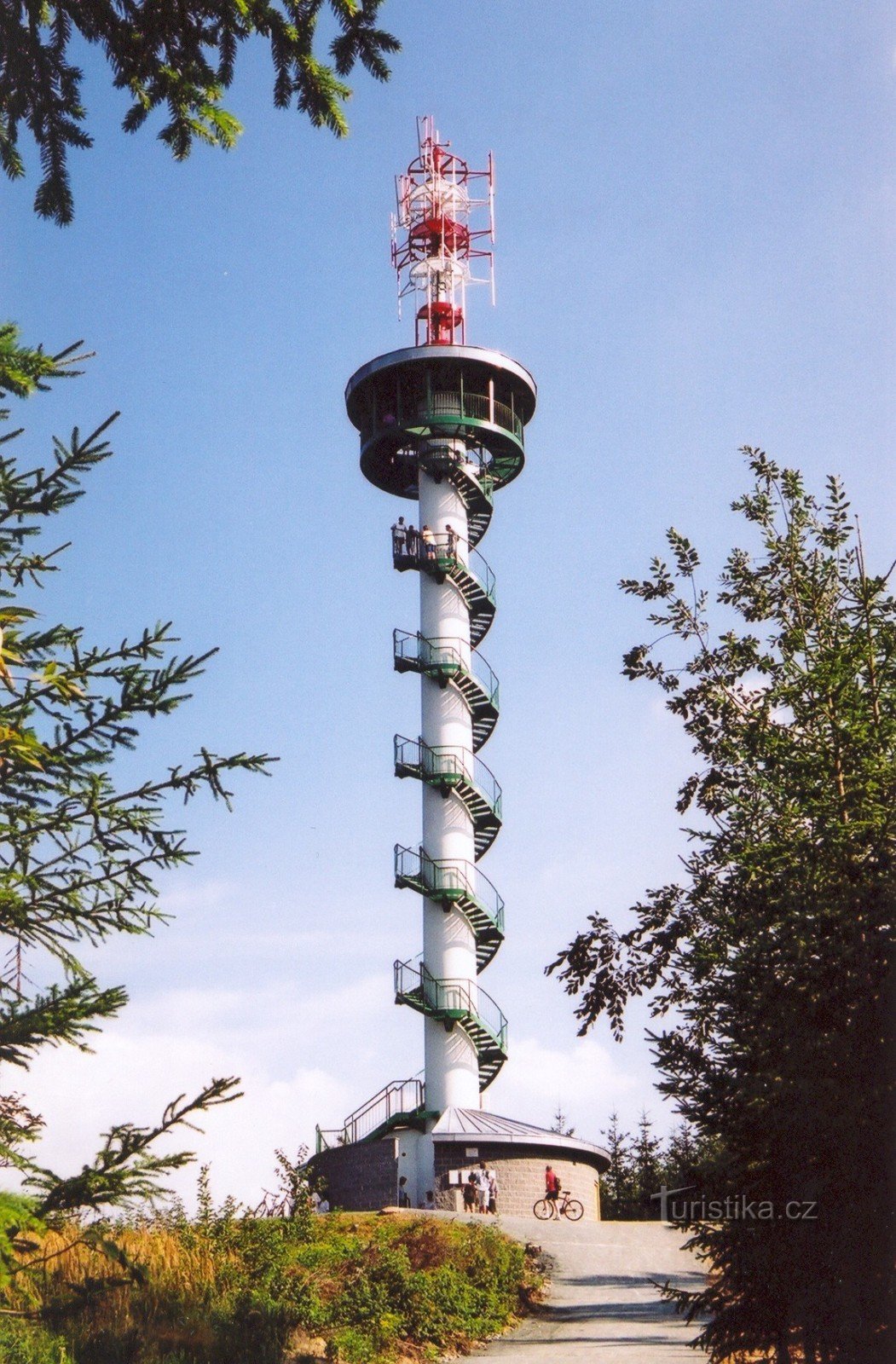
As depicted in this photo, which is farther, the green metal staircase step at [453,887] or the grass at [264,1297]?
the green metal staircase step at [453,887]

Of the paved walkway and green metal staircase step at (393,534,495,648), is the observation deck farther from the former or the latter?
the paved walkway

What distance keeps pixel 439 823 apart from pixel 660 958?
23.0 m

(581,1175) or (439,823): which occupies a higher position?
(439,823)

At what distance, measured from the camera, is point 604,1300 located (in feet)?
70.1

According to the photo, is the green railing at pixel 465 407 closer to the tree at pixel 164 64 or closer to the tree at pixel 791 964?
the tree at pixel 791 964

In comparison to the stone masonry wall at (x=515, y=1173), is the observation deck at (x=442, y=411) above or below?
above

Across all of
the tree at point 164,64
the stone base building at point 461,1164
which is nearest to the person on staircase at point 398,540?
the stone base building at point 461,1164

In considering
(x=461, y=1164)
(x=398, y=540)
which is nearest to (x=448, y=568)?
(x=398, y=540)

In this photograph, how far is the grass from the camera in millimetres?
13367

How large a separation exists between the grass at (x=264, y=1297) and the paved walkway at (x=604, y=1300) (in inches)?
29.2

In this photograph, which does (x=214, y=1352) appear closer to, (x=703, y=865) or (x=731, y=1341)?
(x=731, y=1341)

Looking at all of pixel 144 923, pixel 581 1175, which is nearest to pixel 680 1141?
pixel 581 1175

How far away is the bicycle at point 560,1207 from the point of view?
3080 centimetres

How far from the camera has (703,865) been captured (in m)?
13.7
